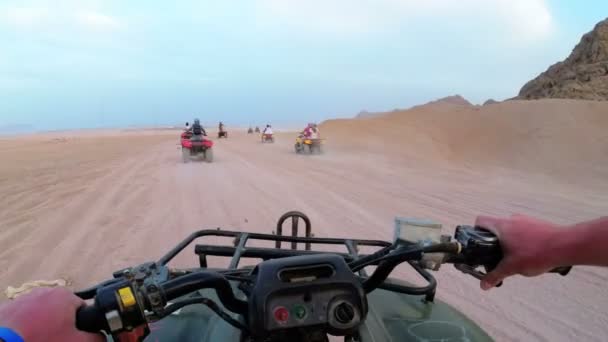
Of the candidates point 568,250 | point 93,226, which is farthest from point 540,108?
point 568,250

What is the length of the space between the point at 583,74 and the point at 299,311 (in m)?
33.0

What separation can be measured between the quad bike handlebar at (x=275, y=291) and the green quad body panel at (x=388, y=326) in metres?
0.26

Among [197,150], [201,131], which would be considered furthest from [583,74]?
[197,150]

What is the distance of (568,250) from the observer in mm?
1208

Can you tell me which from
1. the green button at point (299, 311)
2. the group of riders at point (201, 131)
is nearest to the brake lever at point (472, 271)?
the green button at point (299, 311)

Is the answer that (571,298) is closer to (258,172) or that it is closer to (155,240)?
(155,240)

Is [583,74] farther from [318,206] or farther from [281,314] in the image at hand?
[281,314]

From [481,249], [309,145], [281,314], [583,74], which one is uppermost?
[583,74]

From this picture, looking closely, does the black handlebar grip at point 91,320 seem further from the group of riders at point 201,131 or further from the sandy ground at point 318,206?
the group of riders at point 201,131

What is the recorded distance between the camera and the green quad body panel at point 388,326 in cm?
147

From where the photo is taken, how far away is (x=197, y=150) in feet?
47.1

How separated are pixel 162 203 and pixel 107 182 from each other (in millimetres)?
3048

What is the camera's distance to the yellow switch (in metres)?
0.95

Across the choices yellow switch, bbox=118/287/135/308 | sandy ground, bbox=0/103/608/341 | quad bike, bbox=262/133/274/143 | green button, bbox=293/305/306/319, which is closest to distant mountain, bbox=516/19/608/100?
sandy ground, bbox=0/103/608/341
